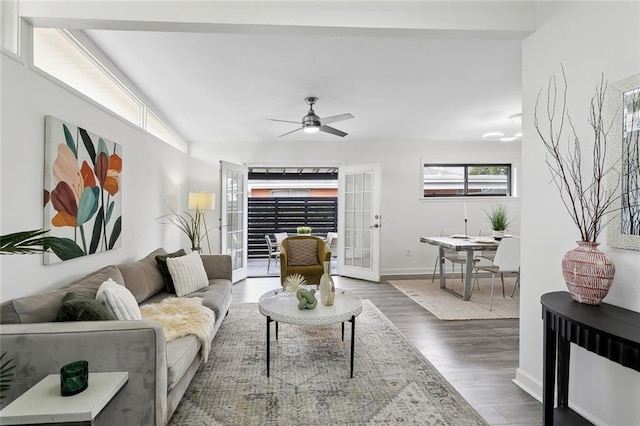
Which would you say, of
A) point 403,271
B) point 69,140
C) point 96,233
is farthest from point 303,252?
point 69,140

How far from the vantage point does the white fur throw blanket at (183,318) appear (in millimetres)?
2172

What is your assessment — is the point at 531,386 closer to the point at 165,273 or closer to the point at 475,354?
the point at 475,354

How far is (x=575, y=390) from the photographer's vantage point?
1869mm

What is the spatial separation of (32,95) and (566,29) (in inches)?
129

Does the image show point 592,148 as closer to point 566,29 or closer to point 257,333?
point 566,29

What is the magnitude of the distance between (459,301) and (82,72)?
15.4ft

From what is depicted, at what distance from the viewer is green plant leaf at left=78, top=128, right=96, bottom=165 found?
2.51m

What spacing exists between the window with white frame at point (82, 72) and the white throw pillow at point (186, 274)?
1600 millimetres

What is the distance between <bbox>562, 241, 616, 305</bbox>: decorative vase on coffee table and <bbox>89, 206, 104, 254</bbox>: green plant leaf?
3.29 meters

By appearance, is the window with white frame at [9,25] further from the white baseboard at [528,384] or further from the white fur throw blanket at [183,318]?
the white baseboard at [528,384]

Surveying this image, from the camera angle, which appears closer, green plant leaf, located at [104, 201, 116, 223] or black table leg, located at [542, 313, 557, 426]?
black table leg, located at [542, 313, 557, 426]

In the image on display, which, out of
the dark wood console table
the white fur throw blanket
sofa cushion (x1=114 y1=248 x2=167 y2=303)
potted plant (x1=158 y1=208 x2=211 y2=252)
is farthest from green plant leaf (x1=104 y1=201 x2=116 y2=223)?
the dark wood console table

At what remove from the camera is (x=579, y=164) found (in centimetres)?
187

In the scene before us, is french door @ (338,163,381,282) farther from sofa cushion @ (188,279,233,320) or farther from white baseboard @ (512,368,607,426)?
white baseboard @ (512,368,607,426)
